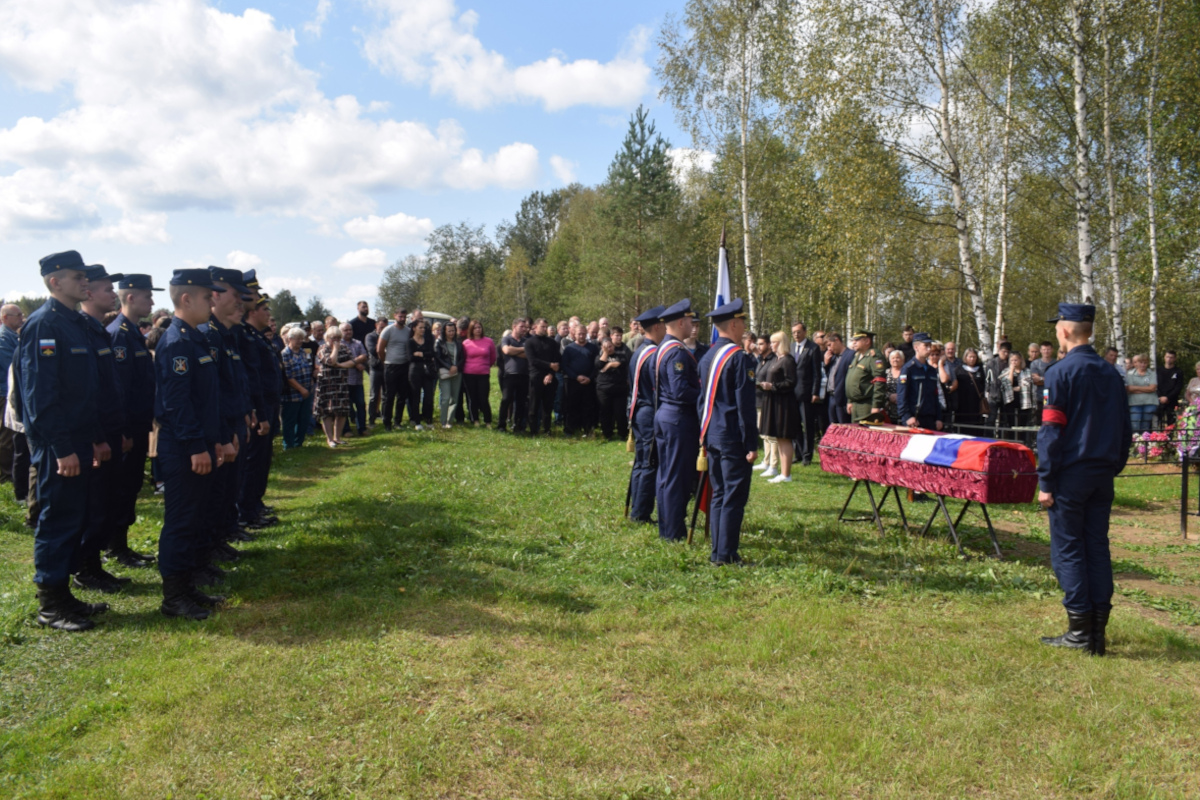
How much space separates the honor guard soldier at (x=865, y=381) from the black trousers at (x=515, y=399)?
684cm

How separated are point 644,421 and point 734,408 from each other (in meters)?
1.94

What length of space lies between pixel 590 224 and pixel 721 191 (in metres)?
12.1

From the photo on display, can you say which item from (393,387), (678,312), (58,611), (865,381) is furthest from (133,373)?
(393,387)

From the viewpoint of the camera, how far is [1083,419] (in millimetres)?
4750

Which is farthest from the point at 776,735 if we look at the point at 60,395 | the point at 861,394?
the point at 861,394

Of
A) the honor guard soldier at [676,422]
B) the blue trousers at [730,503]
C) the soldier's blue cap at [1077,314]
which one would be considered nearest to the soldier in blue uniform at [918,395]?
the honor guard soldier at [676,422]

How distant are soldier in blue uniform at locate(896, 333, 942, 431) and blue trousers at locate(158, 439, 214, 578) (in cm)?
896

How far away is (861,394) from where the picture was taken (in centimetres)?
1059

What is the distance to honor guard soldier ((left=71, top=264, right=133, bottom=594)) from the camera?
554cm

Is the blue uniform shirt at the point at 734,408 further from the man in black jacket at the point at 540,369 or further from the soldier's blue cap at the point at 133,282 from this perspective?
the man in black jacket at the point at 540,369

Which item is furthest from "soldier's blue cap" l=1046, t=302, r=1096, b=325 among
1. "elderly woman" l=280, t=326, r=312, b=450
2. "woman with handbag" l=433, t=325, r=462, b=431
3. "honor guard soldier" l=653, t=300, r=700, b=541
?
"woman with handbag" l=433, t=325, r=462, b=431

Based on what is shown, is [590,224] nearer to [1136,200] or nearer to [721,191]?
[721,191]

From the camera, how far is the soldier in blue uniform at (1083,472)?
4.72 m

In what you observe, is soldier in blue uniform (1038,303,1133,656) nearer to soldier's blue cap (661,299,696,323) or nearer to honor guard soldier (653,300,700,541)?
honor guard soldier (653,300,700,541)
